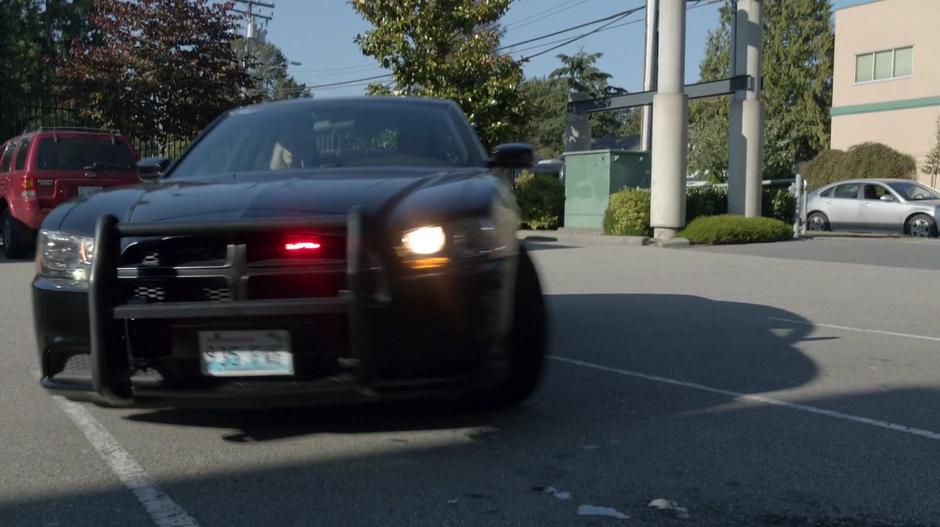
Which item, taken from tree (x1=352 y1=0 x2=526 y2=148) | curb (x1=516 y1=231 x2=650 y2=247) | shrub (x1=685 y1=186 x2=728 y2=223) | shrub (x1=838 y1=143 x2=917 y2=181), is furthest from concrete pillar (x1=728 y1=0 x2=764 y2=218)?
shrub (x1=838 y1=143 x2=917 y2=181)

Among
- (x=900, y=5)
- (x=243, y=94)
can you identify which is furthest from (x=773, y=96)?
(x=243, y=94)

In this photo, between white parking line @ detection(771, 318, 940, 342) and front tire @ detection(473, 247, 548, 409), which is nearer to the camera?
front tire @ detection(473, 247, 548, 409)

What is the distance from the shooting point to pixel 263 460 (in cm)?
430

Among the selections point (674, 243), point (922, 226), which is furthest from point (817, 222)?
point (674, 243)

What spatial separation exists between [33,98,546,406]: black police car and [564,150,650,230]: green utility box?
1667 centimetres

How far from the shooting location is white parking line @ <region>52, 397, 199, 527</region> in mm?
3592

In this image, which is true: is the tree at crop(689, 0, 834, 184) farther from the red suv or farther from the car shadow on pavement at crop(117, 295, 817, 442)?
the car shadow on pavement at crop(117, 295, 817, 442)

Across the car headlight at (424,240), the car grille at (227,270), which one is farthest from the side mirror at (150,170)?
the car headlight at (424,240)

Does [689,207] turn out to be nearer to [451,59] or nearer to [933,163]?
[451,59]

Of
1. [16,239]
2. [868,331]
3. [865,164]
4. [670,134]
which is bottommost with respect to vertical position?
[868,331]

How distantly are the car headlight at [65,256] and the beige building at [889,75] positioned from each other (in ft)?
118

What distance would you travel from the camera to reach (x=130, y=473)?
13.5ft

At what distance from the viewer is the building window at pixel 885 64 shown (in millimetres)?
37531

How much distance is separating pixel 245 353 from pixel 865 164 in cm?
3584
